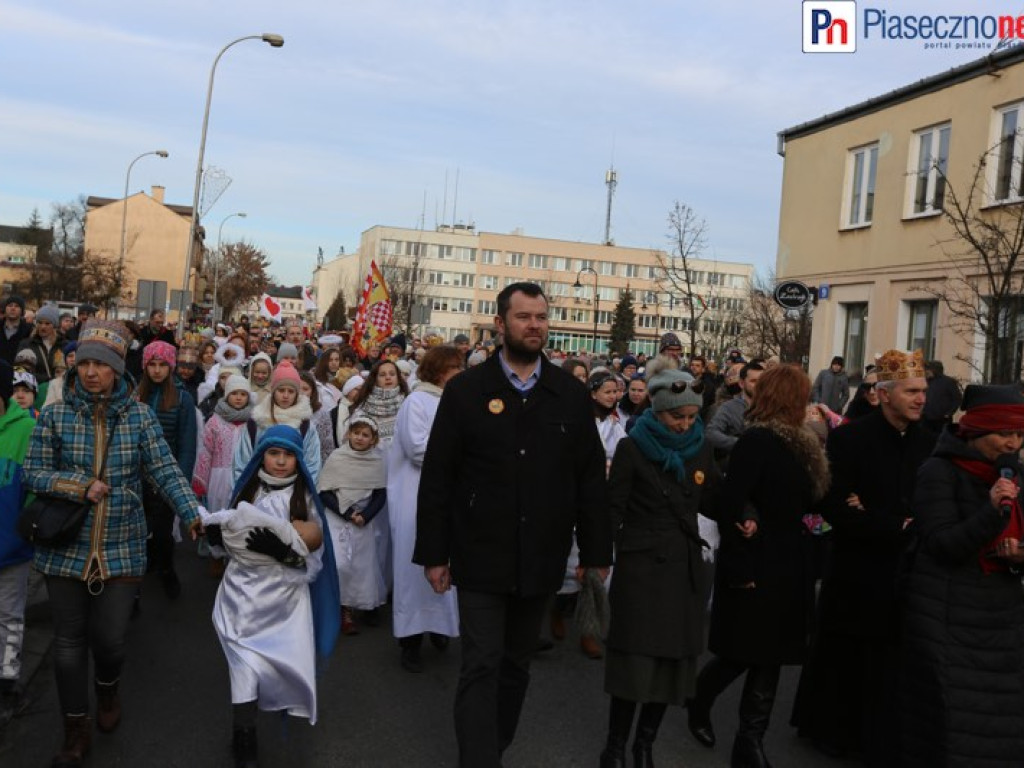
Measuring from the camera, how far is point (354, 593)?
24.2ft

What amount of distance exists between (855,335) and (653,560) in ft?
60.2

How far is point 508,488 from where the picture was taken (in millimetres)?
4414

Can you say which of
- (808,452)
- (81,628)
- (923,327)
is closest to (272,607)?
(81,628)

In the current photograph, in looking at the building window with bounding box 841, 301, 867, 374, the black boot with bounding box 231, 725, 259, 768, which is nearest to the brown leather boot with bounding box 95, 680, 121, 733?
the black boot with bounding box 231, 725, 259, 768

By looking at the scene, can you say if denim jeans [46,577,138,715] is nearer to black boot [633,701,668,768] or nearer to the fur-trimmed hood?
black boot [633,701,668,768]

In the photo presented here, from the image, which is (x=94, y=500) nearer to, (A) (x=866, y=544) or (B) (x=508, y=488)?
(B) (x=508, y=488)

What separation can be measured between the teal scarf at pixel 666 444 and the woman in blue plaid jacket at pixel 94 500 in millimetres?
2174

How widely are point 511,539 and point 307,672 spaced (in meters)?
1.28

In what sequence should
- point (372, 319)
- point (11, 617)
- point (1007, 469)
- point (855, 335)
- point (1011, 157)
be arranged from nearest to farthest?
point (1007, 469) → point (11, 617) → point (1011, 157) → point (372, 319) → point (855, 335)

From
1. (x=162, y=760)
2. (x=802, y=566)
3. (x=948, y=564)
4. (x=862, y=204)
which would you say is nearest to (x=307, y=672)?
(x=162, y=760)

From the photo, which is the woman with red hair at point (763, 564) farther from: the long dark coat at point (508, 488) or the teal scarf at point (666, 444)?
the long dark coat at point (508, 488)

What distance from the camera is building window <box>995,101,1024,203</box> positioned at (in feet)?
54.6

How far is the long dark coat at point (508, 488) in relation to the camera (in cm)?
441

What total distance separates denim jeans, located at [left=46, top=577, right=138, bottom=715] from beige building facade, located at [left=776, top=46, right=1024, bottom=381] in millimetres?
13140
